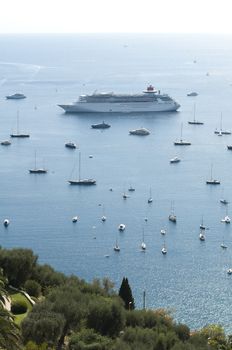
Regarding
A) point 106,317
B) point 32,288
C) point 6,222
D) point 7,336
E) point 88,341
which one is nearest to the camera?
point 7,336

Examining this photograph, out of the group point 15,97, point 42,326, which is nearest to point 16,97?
point 15,97

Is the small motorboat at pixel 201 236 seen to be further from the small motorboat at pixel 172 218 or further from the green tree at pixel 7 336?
the green tree at pixel 7 336

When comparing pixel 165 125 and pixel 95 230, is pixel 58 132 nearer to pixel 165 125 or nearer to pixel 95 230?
pixel 165 125

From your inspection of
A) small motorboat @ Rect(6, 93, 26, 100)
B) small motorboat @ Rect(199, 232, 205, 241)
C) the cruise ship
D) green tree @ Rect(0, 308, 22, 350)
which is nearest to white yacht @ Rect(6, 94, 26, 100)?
small motorboat @ Rect(6, 93, 26, 100)

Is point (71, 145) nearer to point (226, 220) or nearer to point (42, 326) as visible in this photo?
point (226, 220)

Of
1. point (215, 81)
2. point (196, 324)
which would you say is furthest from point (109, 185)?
point (215, 81)
